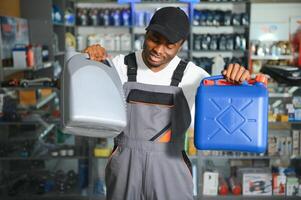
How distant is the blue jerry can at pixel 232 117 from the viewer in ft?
4.37

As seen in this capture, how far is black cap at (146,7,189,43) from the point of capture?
1.44m

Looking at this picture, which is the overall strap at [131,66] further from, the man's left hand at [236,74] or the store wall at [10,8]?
the store wall at [10,8]

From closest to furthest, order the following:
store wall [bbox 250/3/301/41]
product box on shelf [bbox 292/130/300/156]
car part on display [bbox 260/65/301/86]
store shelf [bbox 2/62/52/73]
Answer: car part on display [bbox 260/65/301/86]
product box on shelf [bbox 292/130/300/156]
store shelf [bbox 2/62/52/73]
store wall [bbox 250/3/301/41]

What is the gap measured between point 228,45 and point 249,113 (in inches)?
182

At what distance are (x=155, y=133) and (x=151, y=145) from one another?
0.05 m

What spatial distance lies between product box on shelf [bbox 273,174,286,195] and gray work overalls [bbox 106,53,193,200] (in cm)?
220

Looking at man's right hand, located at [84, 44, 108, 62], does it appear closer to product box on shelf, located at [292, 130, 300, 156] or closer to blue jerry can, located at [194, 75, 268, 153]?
blue jerry can, located at [194, 75, 268, 153]

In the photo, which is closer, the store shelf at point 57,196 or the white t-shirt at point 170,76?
the white t-shirt at point 170,76

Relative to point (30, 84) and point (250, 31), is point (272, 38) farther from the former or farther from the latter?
point (30, 84)

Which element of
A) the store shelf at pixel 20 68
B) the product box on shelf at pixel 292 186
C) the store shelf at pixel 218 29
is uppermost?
the store shelf at pixel 218 29

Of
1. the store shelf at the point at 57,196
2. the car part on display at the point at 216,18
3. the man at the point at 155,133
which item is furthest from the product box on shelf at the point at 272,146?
the car part on display at the point at 216,18

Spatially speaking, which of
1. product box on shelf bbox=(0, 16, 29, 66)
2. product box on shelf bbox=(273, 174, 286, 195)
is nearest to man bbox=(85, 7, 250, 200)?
product box on shelf bbox=(273, 174, 286, 195)

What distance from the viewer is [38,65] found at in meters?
4.38

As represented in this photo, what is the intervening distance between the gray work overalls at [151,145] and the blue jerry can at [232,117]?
246mm
